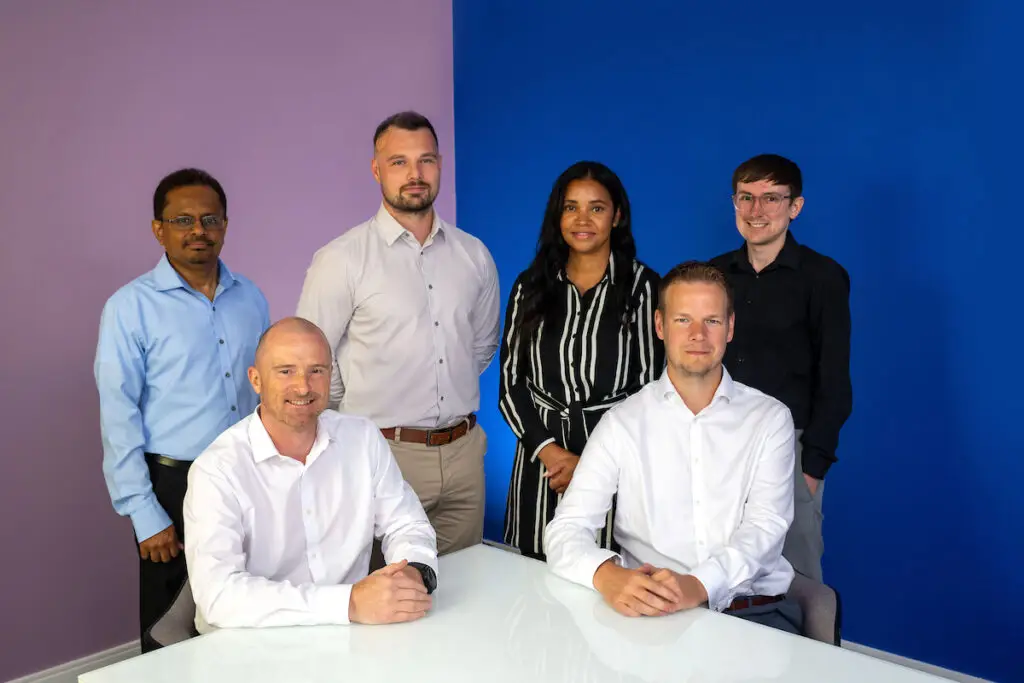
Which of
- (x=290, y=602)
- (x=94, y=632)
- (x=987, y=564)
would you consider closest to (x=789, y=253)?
(x=987, y=564)

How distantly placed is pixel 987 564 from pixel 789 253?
1374mm

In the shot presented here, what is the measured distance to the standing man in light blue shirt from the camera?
2721 millimetres

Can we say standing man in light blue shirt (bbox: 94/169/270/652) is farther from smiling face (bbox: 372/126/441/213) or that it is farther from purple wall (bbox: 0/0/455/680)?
purple wall (bbox: 0/0/455/680)

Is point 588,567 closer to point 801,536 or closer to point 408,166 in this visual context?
point 801,536

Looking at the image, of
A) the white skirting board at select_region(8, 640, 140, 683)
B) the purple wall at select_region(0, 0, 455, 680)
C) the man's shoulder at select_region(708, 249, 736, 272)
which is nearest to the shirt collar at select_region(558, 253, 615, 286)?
the man's shoulder at select_region(708, 249, 736, 272)

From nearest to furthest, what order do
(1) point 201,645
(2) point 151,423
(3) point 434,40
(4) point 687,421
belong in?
(1) point 201,645
(4) point 687,421
(2) point 151,423
(3) point 434,40

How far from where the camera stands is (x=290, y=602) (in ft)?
5.73

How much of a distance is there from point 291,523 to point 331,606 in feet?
1.28

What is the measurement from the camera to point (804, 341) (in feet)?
9.31

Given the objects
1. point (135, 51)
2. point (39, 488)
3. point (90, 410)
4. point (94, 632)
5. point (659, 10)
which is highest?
point (659, 10)

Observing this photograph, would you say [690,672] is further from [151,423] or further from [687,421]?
[151,423]

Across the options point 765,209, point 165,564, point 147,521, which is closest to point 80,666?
point 165,564

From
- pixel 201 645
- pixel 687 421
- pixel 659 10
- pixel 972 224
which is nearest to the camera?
pixel 201 645

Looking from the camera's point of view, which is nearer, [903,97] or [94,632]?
[903,97]
